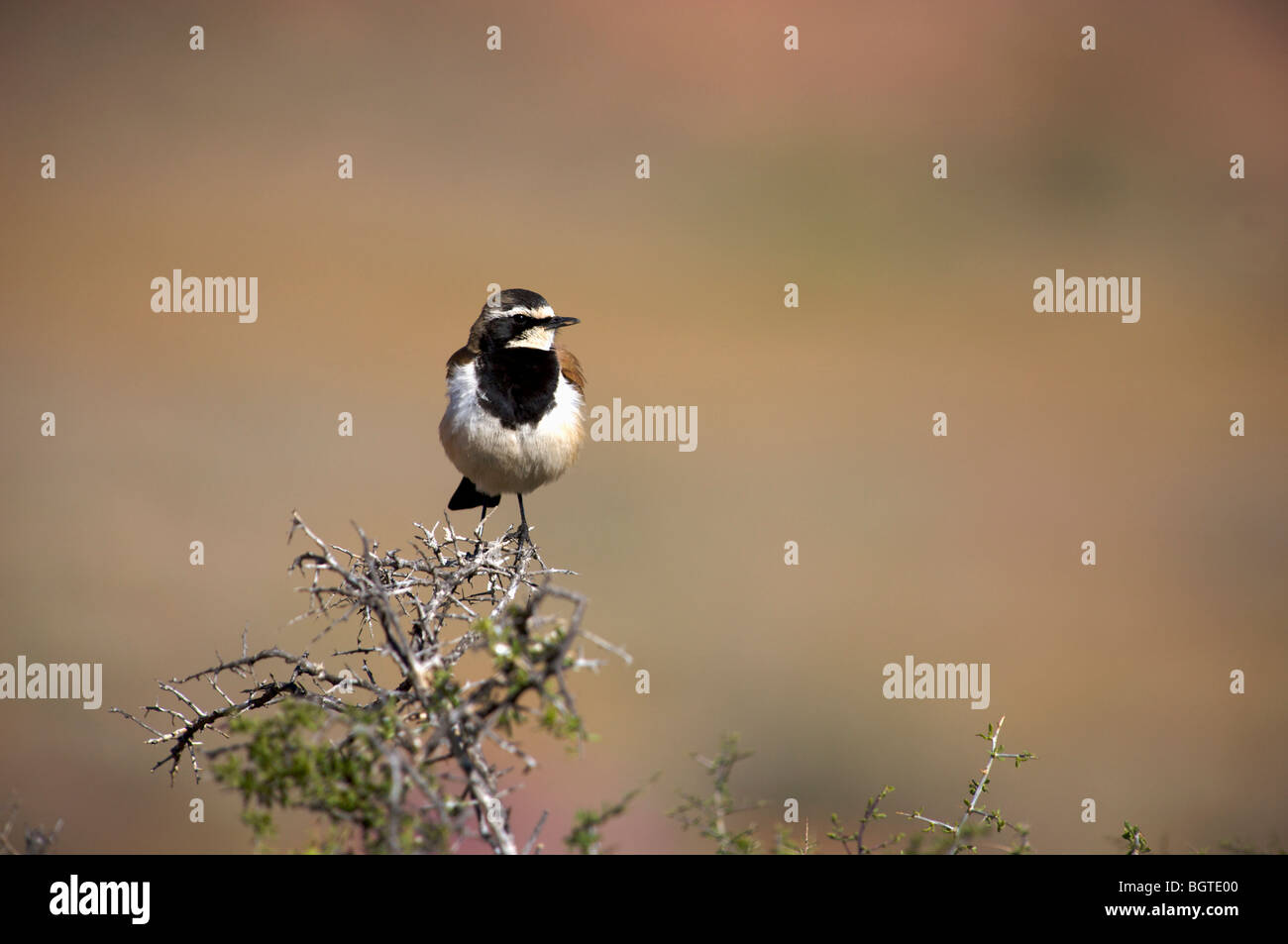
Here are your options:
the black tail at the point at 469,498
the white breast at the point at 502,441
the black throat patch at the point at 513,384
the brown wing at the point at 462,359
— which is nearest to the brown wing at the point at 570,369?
the white breast at the point at 502,441

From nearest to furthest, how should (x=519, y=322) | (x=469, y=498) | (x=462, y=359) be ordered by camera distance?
(x=519, y=322) → (x=462, y=359) → (x=469, y=498)

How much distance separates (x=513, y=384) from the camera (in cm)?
618

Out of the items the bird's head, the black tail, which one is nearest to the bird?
the bird's head

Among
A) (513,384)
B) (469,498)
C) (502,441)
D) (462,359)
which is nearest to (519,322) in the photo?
(513,384)

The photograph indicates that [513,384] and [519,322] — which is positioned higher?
[519,322]

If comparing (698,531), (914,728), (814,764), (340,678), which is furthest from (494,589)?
(698,531)

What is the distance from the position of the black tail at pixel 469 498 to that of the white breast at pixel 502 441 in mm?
564

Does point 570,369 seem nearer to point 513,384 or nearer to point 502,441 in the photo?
point 513,384

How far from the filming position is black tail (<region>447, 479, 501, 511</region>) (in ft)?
23.2

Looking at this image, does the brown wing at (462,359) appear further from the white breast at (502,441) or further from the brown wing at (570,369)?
the brown wing at (570,369)

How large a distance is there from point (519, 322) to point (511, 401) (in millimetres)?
436

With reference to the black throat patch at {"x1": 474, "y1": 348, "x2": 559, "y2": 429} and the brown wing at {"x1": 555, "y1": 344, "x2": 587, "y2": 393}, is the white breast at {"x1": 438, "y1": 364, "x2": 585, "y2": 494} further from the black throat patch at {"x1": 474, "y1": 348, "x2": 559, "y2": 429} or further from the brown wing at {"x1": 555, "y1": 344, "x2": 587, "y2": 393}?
the brown wing at {"x1": 555, "y1": 344, "x2": 587, "y2": 393}
